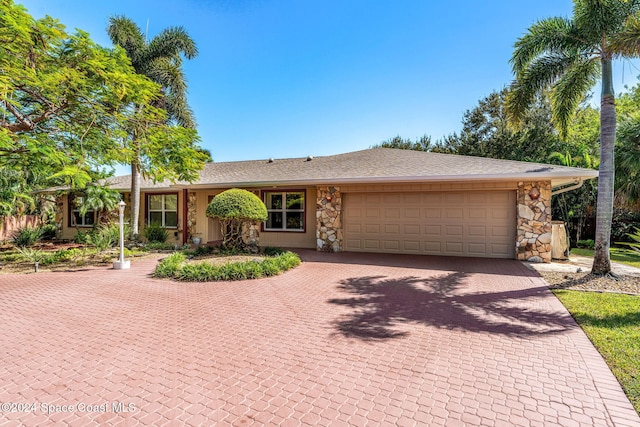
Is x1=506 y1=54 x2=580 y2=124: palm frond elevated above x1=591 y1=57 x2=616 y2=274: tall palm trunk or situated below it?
above

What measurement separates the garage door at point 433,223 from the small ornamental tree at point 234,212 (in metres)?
3.74

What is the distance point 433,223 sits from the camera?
1171 centimetres

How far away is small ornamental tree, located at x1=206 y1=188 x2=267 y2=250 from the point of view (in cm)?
1029

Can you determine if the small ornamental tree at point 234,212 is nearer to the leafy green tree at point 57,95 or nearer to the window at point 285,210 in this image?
the window at point 285,210

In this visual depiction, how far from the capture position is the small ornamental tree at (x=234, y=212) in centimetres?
1029

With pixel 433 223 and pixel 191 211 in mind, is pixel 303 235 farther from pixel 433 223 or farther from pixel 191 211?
pixel 191 211

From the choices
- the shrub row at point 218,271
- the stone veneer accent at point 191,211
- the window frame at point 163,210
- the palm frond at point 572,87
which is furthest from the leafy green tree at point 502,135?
the window frame at point 163,210

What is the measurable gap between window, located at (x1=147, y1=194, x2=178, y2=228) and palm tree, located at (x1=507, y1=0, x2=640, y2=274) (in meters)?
14.4

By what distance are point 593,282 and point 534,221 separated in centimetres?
310

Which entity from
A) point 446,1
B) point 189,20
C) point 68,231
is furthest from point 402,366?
point 68,231

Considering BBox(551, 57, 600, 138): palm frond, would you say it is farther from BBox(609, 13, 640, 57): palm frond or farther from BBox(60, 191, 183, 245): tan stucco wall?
BBox(60, 191, 183, 245): tan stucco wall

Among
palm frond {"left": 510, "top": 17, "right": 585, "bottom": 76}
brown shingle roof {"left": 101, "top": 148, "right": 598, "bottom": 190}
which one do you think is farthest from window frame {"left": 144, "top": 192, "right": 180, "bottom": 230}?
palm frond {"left": 510, "top": 17, "right": 585, "bottom": 76}

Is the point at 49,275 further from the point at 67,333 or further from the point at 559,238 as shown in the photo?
the point at 559,238

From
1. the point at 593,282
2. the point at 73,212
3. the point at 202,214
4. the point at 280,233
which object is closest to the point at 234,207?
the point at 280,233
